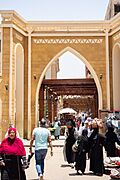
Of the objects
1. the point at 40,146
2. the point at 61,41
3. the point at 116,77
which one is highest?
the point at 61,41

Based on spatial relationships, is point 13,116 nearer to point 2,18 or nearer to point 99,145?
point 2,18

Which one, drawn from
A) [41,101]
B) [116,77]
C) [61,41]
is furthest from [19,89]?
[116,77]

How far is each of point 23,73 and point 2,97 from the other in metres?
2.44

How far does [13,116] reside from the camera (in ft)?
65.7

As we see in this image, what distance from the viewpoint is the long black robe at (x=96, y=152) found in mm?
9312

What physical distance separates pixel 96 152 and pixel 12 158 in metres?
3.48

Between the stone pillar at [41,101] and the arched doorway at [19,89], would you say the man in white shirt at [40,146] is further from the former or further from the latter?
the stone pillar at [41,101]

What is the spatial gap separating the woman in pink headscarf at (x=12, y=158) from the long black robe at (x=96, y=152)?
3263mm

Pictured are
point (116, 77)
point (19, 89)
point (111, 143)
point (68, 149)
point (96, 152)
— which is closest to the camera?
point (96, 152)

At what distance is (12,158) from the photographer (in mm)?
6461

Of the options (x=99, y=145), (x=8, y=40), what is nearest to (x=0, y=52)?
(x=8, y=40)

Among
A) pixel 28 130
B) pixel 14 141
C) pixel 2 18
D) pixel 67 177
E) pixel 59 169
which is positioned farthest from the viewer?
pixel 28 130

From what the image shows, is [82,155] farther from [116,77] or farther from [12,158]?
[116,77]

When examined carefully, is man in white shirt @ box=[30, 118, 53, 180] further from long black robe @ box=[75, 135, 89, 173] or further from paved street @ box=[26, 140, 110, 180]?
long black robe @ box=[75, 135, 89, 173]
